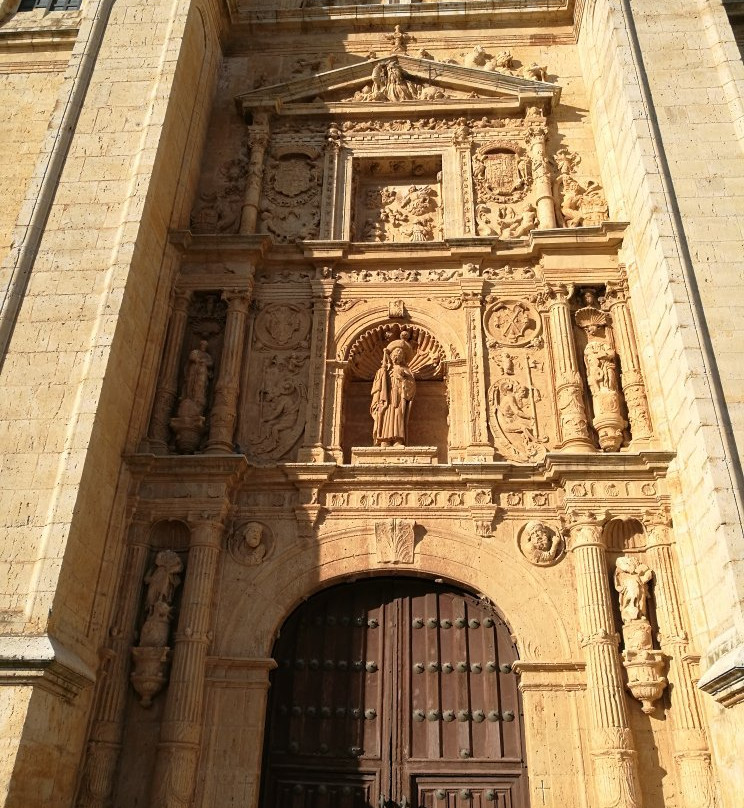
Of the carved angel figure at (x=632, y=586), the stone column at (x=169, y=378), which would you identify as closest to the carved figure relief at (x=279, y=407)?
the stone column at (x=169, y=378)

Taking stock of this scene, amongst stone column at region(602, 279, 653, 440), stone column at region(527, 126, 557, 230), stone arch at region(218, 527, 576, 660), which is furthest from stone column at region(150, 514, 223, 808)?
stone column at region(527, 126, 557, 230)

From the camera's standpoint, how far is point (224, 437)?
29.4 ft

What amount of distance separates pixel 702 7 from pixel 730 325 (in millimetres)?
4779

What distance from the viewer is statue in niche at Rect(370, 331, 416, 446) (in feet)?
30.0

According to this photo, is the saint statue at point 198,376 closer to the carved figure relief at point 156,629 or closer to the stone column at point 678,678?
the carved figure relief at point 156,629

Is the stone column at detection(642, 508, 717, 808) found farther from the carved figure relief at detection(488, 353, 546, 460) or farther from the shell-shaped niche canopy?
the shell-shaped niche canopy

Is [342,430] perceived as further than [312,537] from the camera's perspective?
Yes

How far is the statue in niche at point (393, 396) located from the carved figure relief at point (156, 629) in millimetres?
2528

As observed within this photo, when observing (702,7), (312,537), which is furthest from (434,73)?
(312,537)

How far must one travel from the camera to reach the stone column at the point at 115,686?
7.29 metres

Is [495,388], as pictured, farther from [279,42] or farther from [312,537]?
[279,42]

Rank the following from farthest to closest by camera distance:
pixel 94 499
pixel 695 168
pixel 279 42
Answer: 1. pixel 279 42
2. pixel 695 168
3. pixel 94 499

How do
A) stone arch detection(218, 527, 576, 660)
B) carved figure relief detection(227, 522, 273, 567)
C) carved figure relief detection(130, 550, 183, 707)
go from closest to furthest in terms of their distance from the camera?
carved figure relief detection(130, 550, 183, 707) → stone arch detection(218, 527, 576, 660) → carved figure relief detection(227, 522, 273, 567)

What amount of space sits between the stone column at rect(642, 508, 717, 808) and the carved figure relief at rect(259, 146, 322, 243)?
5.55 m
